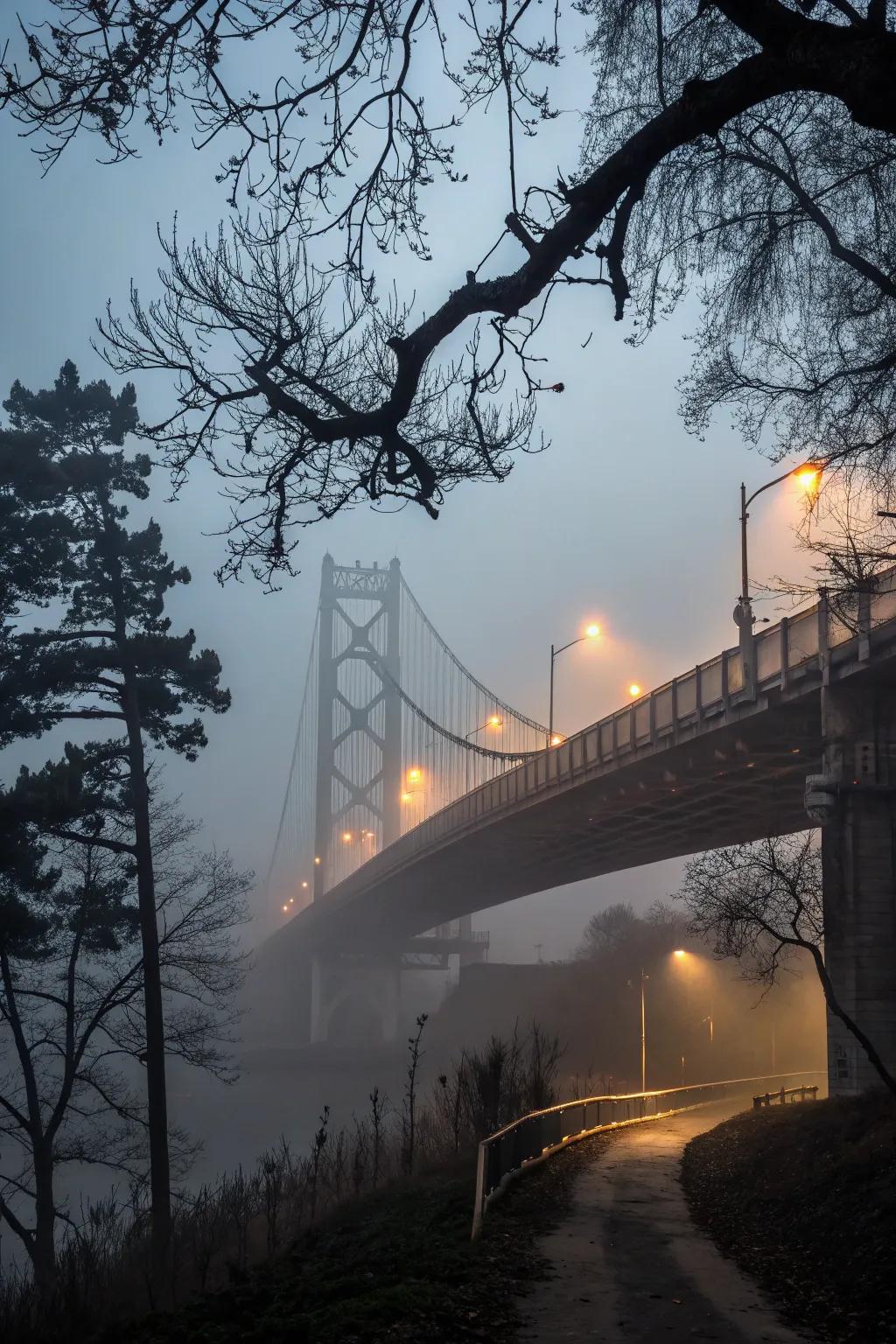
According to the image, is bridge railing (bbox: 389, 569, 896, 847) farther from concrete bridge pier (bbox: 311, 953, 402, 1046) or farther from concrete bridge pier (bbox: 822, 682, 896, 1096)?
concrete bridge pier (bbox: 311, 953, 402, 1046)

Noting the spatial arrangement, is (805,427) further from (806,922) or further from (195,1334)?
(806,922)

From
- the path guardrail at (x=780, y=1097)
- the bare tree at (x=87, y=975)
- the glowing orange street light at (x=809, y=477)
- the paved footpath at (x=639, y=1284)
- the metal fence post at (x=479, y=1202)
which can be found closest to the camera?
the paved footpath at (x=639, y=1284)

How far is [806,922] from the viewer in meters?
24.6

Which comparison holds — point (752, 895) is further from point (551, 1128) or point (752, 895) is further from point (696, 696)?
point (696, 696)

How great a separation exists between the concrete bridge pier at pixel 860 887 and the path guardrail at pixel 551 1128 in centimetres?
559

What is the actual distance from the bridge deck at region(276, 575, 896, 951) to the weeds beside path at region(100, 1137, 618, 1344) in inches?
363

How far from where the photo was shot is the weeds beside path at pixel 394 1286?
854 cm

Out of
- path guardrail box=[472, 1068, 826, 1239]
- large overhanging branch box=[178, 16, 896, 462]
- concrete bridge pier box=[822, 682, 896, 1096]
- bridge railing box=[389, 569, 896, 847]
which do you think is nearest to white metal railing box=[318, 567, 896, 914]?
bridge railing box=[389, 569, 896, 847]

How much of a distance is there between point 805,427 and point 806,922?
47.8 ft

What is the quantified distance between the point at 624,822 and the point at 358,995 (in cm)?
5403

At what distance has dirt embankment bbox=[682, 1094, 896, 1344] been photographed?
1060 centimetres

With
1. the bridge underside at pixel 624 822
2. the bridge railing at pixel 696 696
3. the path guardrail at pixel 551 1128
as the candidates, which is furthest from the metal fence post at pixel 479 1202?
the bridge underside at pixel 624 822

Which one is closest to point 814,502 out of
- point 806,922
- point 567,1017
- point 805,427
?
point 805,427

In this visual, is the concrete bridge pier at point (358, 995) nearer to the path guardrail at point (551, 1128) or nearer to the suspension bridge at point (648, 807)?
the suspension bridge at point (648, 807)
